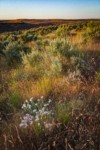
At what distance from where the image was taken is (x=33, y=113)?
3.86 metres

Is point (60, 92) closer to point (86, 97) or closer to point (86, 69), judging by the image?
point (86, 97)

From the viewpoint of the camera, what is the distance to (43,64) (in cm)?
747

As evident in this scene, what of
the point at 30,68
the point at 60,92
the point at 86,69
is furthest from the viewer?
the point at 30,68

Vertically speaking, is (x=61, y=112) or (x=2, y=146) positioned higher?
(x=61, y=112)

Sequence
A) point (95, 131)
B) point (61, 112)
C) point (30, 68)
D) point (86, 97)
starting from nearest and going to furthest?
point (95, 131), point (61, 112), point (86, 97), point (30, 68)


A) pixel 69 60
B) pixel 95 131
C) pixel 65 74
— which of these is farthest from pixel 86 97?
pixel 69 60

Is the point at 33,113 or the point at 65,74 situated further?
the point at 65,74

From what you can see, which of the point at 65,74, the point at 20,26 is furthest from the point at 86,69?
the point at 20,26

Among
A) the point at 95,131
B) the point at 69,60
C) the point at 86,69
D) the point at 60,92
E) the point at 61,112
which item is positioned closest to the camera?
the point at 95,131

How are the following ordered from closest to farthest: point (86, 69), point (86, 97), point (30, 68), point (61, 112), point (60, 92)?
point (61, 112) < point (86, 97) < point (60, 92) < point (86, 69) < point (30, 68)

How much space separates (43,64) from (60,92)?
2.56 metres

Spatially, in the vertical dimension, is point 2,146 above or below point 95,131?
below

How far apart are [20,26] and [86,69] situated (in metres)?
46.3

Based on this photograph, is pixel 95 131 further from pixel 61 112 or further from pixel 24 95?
pixel 24 95
